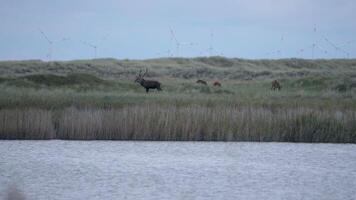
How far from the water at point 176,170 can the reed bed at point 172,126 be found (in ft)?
2.33

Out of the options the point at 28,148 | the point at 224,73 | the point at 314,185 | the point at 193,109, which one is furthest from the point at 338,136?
the point at 224,73

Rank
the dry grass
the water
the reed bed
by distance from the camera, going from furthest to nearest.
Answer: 1. the reed bed
2. the dry grass
3. the water

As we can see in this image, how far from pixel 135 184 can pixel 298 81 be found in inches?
1628

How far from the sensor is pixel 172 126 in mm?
17031

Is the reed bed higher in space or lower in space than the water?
higher

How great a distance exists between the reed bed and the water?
0.71 metres

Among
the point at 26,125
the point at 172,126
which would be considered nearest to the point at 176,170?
the point at 172,126

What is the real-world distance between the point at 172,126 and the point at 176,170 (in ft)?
16.7

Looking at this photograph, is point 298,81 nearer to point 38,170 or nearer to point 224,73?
point 224,73

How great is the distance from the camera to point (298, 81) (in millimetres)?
50469

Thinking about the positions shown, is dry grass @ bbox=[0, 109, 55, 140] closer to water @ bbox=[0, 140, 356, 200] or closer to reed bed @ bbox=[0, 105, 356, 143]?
reed bed @ bbox=[0, 105, 356, 143]

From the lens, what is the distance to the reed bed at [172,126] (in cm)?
1675

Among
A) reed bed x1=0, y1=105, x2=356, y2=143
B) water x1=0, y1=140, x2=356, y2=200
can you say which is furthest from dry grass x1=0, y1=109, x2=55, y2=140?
water x1=0, y1=140, x2=356, y2=200

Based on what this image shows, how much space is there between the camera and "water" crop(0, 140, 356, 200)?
9930mm
